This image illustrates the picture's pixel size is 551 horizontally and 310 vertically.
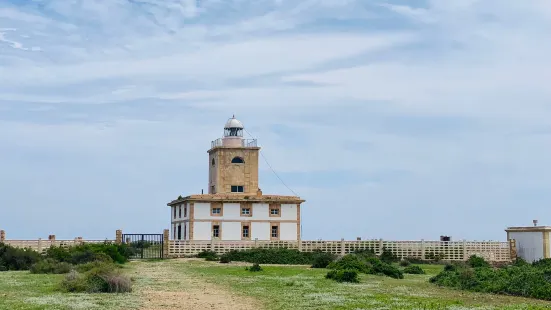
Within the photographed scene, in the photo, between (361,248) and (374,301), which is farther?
(361,248)

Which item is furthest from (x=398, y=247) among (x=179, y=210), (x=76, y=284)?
(x=76, y=284)

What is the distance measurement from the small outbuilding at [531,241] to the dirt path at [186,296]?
84.9 feet

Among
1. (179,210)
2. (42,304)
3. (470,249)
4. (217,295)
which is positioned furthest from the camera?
(179,210)

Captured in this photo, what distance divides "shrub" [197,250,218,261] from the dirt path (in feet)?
59.3

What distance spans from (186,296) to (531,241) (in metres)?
33.1

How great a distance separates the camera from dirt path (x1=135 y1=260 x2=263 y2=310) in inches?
784

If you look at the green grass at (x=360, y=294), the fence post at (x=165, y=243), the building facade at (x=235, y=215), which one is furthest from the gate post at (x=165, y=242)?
the green grass at (x=360, y=294)

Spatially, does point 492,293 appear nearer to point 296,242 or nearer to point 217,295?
point 217,295

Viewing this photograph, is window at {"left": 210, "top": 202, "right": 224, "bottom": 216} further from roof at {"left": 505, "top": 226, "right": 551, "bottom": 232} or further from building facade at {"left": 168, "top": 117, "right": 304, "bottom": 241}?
roof at {"left": 505, "top": 226, "right": 551, "bottom": 232}

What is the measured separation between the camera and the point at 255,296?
2252 centimetres

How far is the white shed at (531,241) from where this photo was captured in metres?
47.7

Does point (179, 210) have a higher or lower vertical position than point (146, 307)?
higher

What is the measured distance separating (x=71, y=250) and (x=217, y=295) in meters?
23.9

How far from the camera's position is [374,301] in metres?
20.3
